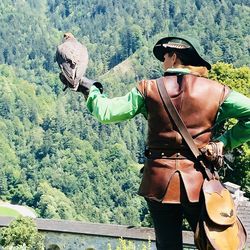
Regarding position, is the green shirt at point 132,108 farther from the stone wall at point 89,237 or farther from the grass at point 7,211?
the grass at point 7,211

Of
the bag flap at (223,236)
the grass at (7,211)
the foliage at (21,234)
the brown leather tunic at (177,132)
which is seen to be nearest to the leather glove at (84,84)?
the brown leather tunic at (177,132)

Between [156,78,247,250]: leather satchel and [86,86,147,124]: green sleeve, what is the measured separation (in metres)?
0.14

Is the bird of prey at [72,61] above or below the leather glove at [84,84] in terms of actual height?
above

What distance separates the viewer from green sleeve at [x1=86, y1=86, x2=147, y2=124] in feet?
14.1

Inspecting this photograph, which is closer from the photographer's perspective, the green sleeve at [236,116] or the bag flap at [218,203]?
the bag flap at [218,203]

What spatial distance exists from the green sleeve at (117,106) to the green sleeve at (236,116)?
18.0 inches

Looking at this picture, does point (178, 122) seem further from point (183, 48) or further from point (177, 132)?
point (183, 48)

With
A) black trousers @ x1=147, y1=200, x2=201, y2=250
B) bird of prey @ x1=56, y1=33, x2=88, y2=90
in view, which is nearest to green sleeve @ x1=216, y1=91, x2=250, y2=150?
black trousers @ x1=147, y1=200, x2=201, y2=250

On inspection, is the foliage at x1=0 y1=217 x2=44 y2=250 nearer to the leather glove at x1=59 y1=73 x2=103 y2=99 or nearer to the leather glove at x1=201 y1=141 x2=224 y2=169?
the leather glove at x1=59 y1=73 x2=103 y2=99

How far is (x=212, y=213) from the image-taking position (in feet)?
13.7

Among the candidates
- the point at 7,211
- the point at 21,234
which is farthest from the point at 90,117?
the point at 21,234

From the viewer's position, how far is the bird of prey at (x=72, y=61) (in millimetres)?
4469

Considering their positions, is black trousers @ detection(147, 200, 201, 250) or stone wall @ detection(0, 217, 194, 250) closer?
black trousers @ detection(147, 200, 201, 250)

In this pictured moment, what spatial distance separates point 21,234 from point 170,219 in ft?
65.1
